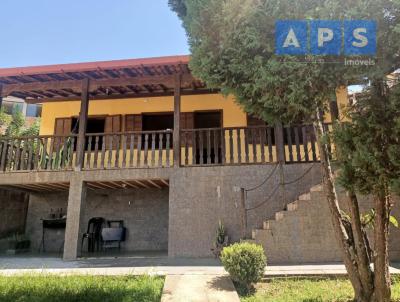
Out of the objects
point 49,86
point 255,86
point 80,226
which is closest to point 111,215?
point 80,226

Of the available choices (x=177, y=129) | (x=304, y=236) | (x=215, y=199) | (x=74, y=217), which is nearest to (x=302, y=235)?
(x=304, y=236)

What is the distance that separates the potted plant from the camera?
957 cm

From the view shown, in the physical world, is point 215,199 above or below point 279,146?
below

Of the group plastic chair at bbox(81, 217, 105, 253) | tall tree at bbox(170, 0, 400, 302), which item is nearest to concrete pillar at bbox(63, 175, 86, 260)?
plastic chair at bbox(81, 217, 105, 253)

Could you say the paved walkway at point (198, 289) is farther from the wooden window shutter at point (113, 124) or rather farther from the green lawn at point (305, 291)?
the wooden window shutter at point (113, 124)

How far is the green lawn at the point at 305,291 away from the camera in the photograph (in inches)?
171

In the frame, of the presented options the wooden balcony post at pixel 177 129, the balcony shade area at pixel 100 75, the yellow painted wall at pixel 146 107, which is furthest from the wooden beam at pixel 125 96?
the wooden balcony post at pixel 177 129

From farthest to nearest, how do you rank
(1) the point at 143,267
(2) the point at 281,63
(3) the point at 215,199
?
1. (3) the point at 215,199
2. (1) the point at 143,267
3. (2) the point at 281,63

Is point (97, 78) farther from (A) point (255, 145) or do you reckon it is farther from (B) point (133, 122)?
(A) point (255, 145)

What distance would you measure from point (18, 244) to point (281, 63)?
9.67 metres

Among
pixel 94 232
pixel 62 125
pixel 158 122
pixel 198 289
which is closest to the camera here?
pixel 198 289

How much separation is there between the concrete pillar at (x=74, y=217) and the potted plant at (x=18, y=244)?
282cm

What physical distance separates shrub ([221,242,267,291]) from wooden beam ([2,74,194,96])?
5.02 meters

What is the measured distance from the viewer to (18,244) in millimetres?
9836
